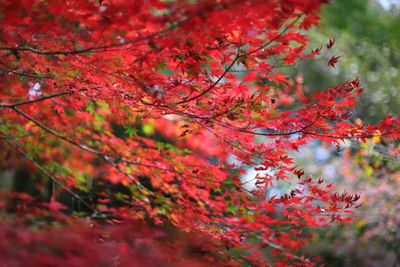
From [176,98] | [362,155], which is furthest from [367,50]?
[176,98]

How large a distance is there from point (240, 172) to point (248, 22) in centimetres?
153

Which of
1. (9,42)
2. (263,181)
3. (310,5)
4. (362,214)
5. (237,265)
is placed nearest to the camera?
(310,5)

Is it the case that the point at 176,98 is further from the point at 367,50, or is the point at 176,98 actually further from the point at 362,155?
the point at 367,50

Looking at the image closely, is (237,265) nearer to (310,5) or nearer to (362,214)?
(310,5)

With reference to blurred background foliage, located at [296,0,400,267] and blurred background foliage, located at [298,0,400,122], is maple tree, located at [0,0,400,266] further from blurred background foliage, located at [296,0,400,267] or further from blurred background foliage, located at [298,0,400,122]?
blurred background foliage, located at [298,0,400,122]

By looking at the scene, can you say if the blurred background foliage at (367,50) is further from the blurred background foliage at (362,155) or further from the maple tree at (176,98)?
the maple tree at (176,98)

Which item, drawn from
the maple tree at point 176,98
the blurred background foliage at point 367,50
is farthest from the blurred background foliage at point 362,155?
the maple tree at point 176,98

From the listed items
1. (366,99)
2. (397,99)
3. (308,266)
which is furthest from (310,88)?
(308,266)

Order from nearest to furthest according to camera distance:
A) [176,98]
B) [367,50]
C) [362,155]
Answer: [176,98]
[362,155]
[367,50]

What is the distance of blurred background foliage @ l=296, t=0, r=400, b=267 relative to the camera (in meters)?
7.34

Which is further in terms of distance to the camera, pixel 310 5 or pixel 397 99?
pixel 397 99

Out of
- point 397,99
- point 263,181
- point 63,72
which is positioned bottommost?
point 263,181

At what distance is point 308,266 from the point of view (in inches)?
139

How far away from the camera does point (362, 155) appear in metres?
6.99
